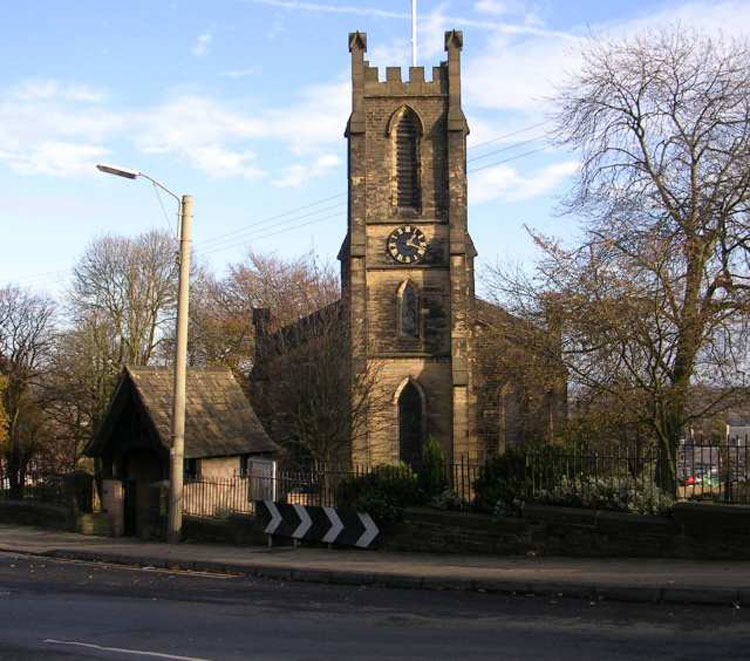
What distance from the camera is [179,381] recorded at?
19062mm

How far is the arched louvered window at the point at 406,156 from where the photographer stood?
4209cm

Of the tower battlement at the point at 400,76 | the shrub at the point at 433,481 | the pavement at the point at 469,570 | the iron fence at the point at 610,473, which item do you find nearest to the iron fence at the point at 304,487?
the shrub at the point at 433,481

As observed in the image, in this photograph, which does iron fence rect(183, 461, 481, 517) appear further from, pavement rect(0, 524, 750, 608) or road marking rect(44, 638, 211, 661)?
road marking rect(44, 638, 211, 661)

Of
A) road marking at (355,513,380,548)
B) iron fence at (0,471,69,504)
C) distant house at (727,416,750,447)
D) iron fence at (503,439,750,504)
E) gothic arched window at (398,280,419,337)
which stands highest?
gothic arched window at (398,280,419,337)

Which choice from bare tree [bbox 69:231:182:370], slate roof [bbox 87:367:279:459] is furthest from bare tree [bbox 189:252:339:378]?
slate roof [bbox 87:367:279:459]

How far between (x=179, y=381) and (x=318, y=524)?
4.15 m

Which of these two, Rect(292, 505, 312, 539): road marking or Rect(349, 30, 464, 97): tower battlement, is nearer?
Rect(292, 505, 312, 539): road marking

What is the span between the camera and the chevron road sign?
16.8 m

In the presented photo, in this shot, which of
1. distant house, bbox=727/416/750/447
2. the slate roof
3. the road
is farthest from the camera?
the slate roof

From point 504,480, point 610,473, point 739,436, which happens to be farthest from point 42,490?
point 739,436

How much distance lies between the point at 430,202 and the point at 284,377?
9941 millimetres

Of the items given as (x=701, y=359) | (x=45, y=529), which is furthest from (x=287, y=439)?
(x=701, y=359)

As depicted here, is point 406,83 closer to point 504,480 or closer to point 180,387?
point 180,387

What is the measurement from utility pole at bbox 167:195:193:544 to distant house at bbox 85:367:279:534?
1995 millimetres
